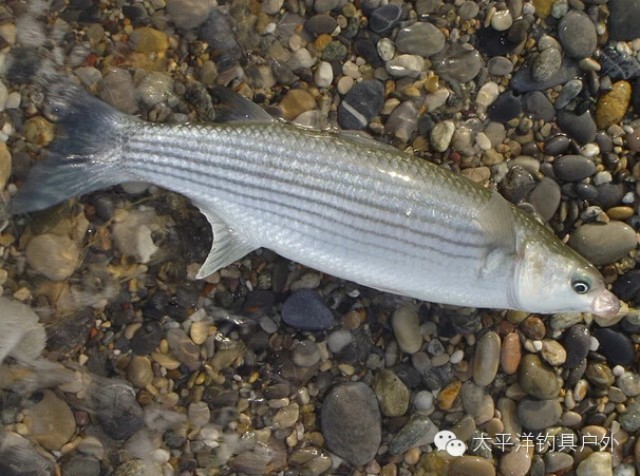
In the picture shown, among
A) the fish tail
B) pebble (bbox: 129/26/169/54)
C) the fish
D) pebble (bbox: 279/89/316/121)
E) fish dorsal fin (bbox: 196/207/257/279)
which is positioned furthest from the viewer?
pebble (bbox: 279/89/316/121)

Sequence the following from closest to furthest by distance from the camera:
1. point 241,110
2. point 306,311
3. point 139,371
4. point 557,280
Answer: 1. point 557,280
2. point 241,110
3. point 139,371
4. point 306,311

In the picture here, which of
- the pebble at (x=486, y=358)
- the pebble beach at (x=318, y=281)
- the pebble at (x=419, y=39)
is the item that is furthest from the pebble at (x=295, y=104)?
the pebble at (x=486, y=358)

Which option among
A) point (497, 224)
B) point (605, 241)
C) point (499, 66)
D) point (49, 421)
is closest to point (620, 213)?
point (605, 241)

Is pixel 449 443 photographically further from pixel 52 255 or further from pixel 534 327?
pixel 52 255

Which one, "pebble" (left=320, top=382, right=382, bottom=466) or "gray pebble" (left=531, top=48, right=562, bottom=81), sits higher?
"gray pebble" (left=531, top=48, right=562, bottom=81)

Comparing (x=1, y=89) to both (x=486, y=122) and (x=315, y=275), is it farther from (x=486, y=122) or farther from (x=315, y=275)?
(x=486, y=122)

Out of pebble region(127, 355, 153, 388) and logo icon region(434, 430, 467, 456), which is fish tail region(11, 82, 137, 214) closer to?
pebble region(127, 355, 153, 388)

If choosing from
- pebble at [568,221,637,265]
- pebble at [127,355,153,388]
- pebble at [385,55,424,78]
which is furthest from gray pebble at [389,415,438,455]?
pebble at [385,55,424,78]
